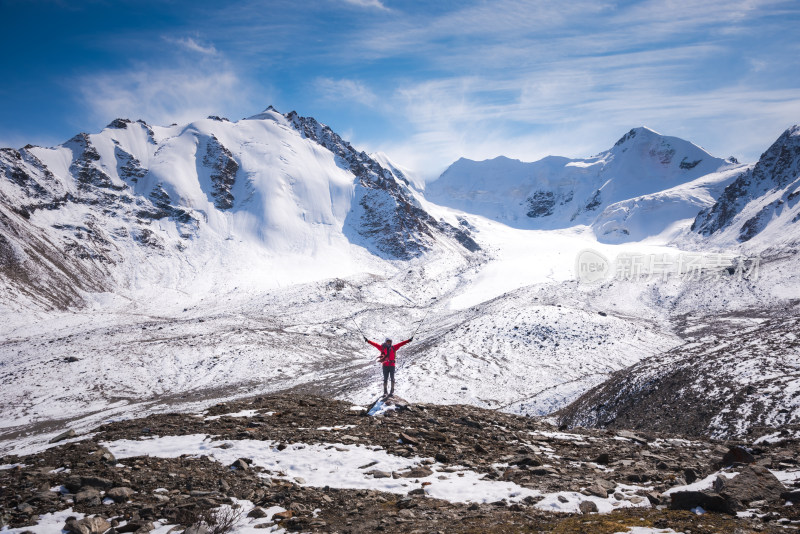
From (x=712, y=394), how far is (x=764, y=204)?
152 metres

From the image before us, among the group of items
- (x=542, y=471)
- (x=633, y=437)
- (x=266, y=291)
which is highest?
(x=266, y=291)

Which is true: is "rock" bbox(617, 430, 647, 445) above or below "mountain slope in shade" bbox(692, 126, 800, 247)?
below

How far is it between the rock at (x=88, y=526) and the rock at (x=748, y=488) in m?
10.4

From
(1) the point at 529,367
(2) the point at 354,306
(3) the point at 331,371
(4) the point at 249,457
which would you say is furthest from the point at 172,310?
(4) the point at 249,457

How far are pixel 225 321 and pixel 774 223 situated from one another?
13777 cm

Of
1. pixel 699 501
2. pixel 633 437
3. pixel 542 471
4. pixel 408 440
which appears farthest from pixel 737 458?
pixel 408 440

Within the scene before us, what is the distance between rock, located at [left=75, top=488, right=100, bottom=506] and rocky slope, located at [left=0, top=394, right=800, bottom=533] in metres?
0.03

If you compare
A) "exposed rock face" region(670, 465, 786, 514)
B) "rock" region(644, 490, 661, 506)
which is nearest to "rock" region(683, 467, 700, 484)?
"exposed rock face" region(670, 465, 786, 514)

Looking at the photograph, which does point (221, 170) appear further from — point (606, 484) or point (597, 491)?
A: point (597, 491)

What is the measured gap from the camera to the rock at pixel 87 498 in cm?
802

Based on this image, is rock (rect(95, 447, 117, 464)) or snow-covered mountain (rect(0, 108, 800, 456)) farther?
snow-covered mountain (rect(0, 108, 800, 456))

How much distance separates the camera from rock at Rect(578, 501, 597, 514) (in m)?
8.02

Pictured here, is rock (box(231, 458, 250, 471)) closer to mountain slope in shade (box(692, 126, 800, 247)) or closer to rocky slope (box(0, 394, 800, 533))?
rocky slope (box(0, 394, 800, 533))

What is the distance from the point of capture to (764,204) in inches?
5221
